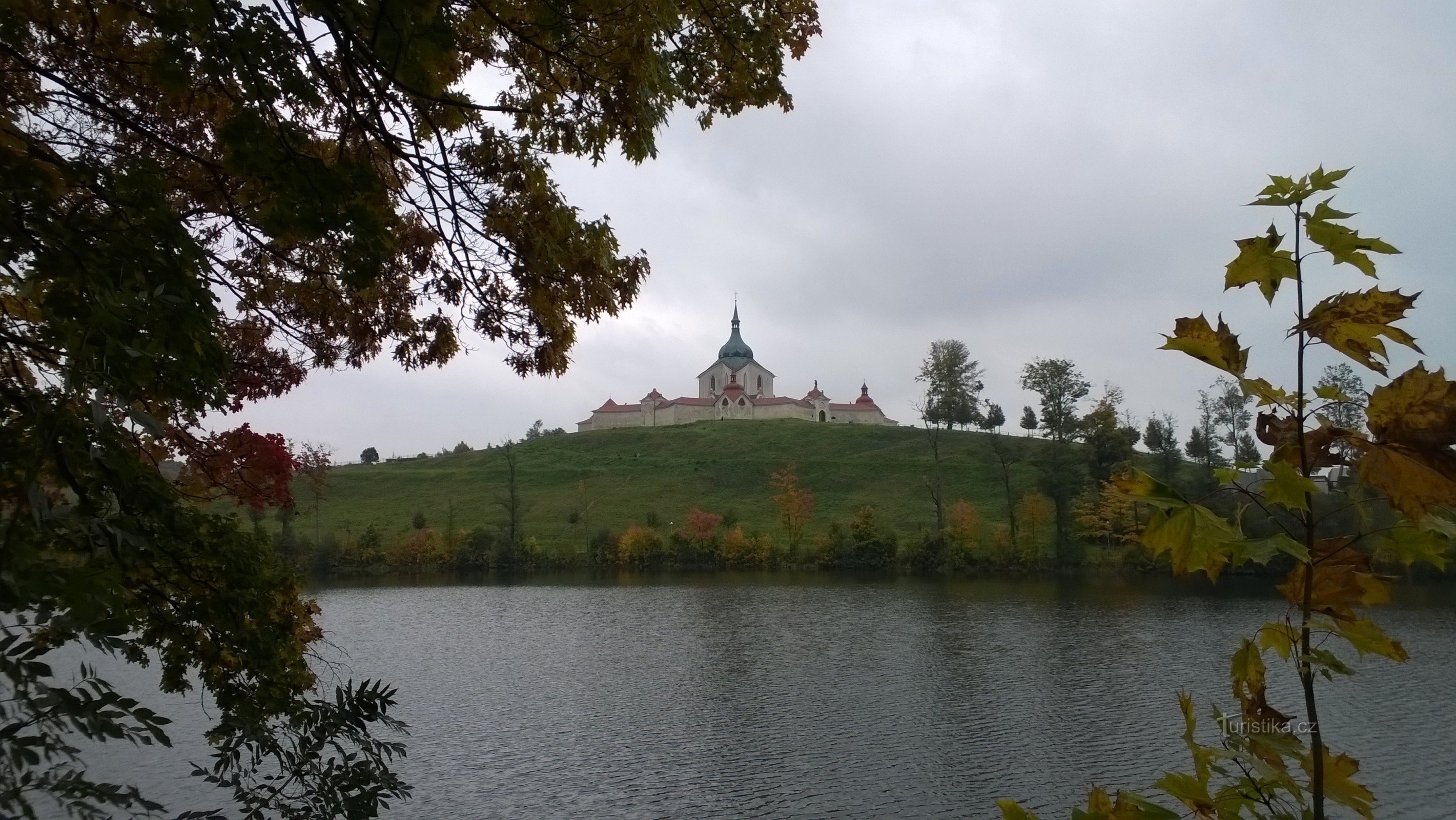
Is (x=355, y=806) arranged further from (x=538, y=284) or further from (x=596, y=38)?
(x=596, y=38)

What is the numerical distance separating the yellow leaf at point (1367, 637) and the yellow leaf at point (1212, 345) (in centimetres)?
57

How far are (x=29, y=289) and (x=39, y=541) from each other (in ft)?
2.51

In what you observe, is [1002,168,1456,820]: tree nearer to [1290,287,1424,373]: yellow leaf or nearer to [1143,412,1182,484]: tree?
[1290,287,1424,373]: yellow leaf

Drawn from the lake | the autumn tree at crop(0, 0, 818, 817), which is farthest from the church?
the autumn tree at crop(0, 0, 818, 817)

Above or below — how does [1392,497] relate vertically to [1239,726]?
above

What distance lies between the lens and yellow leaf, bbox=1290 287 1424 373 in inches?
74.2

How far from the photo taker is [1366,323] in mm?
1889

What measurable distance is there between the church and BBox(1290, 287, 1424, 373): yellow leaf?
10914cm

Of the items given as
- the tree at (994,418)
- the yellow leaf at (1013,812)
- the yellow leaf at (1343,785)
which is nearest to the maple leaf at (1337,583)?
the yellow leaf at (1343,785)

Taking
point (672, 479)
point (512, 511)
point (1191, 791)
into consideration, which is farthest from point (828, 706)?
point (672, 479)

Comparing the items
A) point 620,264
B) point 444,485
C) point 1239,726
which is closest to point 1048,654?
point 620,264

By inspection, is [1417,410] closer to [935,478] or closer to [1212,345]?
[1212,345]

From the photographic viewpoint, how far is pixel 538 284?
529cm

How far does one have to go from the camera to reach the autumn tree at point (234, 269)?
2619 millimetres
